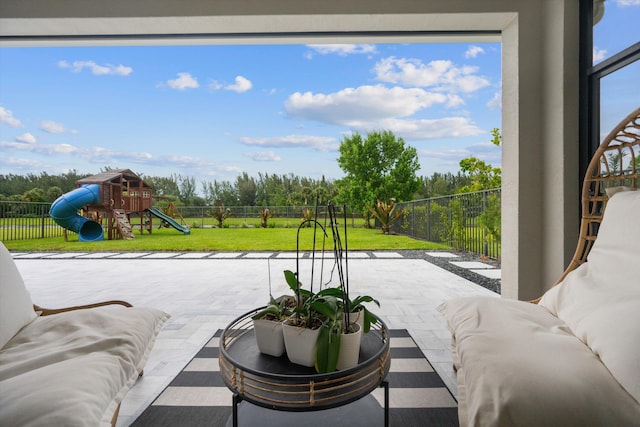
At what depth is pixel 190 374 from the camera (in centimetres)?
174

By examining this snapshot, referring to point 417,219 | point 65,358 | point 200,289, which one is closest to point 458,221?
point 417,219

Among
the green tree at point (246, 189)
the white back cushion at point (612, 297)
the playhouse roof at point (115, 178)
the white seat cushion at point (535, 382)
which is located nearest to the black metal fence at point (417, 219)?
the green tree at point (246, 189)

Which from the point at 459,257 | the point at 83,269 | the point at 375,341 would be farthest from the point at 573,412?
the point at 83,269

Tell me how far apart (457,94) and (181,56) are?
6.66m

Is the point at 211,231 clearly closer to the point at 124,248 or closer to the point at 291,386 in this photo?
the point at 124,248

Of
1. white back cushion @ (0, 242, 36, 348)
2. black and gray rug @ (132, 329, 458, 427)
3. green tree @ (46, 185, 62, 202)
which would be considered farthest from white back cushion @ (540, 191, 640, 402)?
green tree @ (46, 185, 62, 202)

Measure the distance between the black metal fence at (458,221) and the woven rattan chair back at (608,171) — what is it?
2984 mm

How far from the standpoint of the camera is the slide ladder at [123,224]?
282 inches

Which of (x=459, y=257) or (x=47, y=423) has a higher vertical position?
(x=47, y=423)

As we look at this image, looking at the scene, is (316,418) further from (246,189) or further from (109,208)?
(109,208)

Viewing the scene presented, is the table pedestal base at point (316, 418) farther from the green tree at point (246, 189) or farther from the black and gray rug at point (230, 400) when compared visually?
the green tree at point (246, 189)

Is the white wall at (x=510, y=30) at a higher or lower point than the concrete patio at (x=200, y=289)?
higher

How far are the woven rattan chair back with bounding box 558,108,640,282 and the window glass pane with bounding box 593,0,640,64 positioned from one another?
0.49 metres

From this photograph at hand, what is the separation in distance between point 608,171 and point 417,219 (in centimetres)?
566
